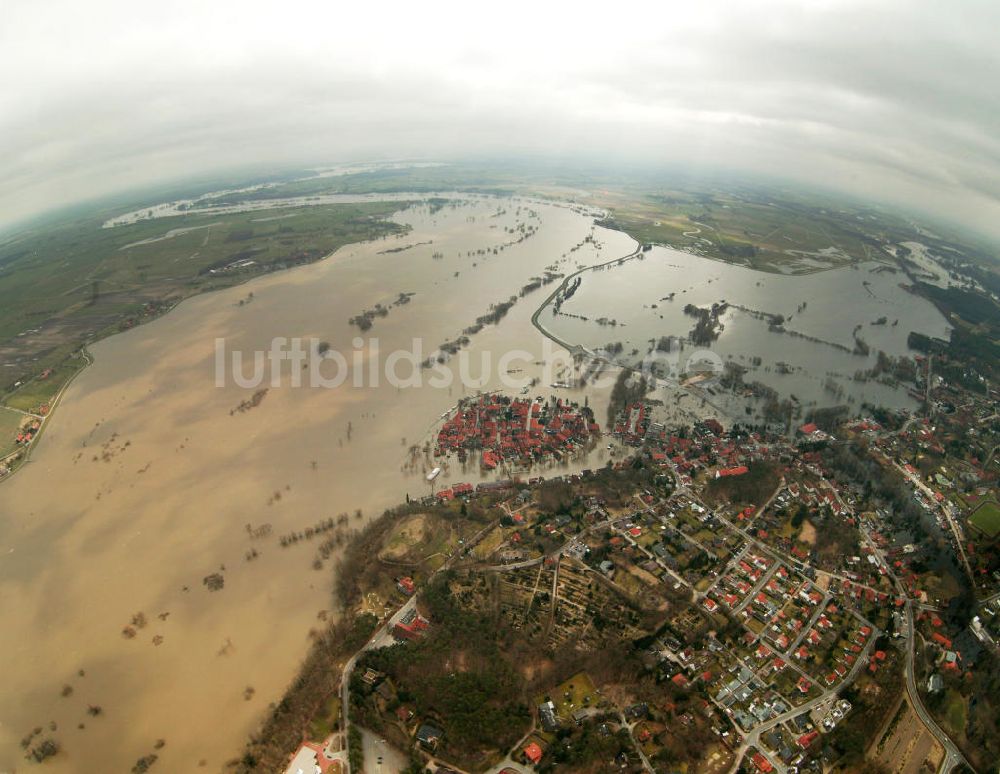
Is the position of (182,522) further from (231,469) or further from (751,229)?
(751,229)

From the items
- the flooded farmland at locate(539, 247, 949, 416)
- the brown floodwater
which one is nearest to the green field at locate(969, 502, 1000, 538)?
the flooded farmland at locate(539, 247, 949, 416)

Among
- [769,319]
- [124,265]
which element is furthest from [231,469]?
[124,265]

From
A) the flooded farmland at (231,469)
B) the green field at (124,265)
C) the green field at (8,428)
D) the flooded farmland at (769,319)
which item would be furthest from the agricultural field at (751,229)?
the green field at (8,428)

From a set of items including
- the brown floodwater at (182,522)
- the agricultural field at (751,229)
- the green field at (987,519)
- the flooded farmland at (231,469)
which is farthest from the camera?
the agricultural field at (751,229)

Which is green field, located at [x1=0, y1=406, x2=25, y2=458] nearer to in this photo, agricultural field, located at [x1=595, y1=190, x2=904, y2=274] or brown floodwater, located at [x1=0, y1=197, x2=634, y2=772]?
brown floodwater, located at [x1=0, y1=197, x2=634, y2=772]

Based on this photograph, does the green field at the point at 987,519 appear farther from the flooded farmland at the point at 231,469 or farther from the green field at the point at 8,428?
the green field at the point at 8,428
